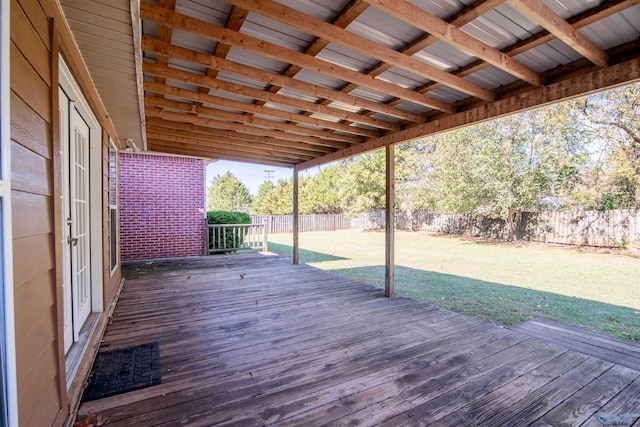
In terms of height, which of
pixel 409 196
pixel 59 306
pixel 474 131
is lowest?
pixel 59 306

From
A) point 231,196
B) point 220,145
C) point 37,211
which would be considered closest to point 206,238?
point 220,145

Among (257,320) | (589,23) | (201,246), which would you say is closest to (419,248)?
(201,246)

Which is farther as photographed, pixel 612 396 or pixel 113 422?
pixel 612 396

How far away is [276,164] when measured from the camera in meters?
7.35

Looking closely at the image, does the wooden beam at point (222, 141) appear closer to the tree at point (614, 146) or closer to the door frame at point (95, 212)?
the door frame at point (95, 212)

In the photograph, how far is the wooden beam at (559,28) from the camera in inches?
70.1

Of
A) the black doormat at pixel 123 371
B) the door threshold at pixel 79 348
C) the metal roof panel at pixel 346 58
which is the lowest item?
the black doormat at pixel 123 371

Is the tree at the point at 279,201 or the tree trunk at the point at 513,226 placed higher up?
the tree at the point at 279,201

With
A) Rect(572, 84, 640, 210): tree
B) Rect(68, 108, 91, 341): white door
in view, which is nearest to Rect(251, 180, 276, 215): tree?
Rect(572, 84, 640, 210): tree

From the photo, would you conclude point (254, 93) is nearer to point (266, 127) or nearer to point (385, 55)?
point (266, 127)

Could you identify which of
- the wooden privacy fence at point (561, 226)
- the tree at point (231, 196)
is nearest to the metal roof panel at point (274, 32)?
the wooden privacy fence at point (561, 226)

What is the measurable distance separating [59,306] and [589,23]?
3.67m

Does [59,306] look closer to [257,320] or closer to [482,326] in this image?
[257,320]

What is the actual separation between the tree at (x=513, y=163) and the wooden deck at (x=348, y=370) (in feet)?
30.1
